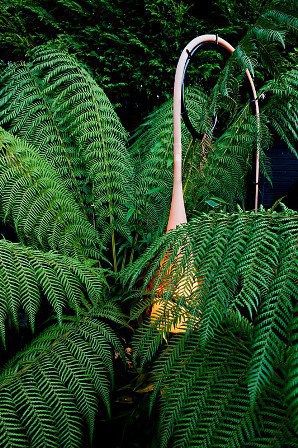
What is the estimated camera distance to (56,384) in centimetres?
104

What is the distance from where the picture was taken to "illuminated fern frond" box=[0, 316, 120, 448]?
0.98 metres

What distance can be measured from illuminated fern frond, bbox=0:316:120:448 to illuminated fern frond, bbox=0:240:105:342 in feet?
0.23

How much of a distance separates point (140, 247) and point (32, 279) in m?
0.56

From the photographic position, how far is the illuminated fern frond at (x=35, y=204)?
4.71 ft

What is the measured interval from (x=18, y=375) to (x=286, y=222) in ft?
2.10

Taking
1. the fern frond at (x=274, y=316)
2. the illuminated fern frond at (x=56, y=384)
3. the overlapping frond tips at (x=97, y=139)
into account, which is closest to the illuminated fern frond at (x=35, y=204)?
the overlapping frond tips at (x=97, y=139)

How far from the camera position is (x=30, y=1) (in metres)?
2.44

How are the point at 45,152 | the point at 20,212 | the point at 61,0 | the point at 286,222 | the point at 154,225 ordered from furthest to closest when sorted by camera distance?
1. the point at 61,0
2. the point at 45,152
3. the point at 154,225
4. the point at 20,212
5. the point at 286,222

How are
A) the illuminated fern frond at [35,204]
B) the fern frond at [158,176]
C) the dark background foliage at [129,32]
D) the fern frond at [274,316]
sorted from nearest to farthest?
the fern frond at [274,316], the illuminated fern frond at [35,204], the fern frond at [158,176], the dark background foliage at [129,32]

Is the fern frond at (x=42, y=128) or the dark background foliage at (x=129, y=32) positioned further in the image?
the dark background foliage at (x=129, y=32)

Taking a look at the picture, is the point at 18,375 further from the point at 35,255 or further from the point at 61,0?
the point at 61,0

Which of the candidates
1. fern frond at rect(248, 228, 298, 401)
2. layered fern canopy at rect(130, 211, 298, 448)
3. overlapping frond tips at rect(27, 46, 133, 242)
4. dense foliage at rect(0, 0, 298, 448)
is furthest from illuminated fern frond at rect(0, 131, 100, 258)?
fern frond at rect(248, 228, 298, 401)

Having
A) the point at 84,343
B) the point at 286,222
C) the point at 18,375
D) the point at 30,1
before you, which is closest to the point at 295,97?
the point at 286,222

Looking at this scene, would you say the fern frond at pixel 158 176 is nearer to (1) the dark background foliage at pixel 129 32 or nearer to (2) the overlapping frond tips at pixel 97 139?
(2) the overlapping frond tips at pixel 97 139
